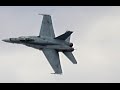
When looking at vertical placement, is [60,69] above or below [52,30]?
below

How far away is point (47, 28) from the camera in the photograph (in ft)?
262

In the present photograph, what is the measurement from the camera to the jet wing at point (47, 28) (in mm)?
79281

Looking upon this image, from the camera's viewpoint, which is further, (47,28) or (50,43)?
(47,28)

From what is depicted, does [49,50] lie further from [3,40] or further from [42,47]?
[3,40]

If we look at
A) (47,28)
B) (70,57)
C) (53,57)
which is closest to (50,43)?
(53,57)

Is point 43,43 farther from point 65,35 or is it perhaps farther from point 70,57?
point 70,57

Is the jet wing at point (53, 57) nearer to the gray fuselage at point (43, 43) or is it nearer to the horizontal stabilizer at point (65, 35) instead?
the gray fuselage at point (43, 43)

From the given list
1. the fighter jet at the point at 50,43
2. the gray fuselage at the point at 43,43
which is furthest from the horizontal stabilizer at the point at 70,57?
the gray fuselage at the point at 43,43

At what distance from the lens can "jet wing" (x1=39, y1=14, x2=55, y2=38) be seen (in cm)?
7928

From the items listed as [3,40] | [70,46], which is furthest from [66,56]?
[3,40]

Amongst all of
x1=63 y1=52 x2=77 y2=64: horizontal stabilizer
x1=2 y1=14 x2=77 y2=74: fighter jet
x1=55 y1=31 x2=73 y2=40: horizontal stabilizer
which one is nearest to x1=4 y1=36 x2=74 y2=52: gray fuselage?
x1=2 y1=14 x2=77 y2=74: fighter jet

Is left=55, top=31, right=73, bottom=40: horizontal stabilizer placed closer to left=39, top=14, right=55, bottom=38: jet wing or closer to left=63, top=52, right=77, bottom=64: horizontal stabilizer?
left=39, top=14, right=55, bottom=38: jet wing

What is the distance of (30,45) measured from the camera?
78375 mm

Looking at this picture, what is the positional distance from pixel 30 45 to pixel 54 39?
5.04m
